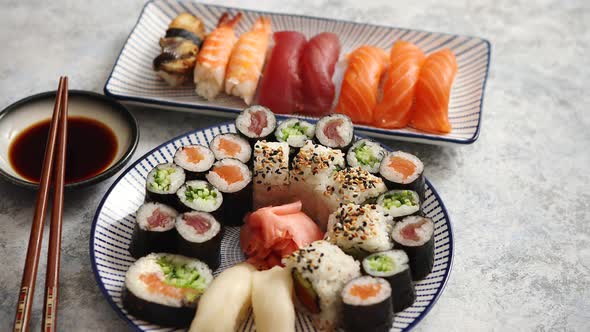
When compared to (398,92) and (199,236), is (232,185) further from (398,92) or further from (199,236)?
(398,92)

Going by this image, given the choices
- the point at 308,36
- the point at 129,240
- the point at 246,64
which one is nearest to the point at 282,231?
the point at 129,240

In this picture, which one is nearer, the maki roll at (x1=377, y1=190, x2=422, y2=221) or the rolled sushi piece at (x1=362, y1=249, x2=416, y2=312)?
the rolled sushi piece at (x1=362, y1=249, x2=416, y2=312)

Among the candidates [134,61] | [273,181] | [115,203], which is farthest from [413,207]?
[134,61]

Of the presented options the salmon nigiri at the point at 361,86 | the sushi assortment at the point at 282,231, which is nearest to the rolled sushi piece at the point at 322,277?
the sushi assortment at the point at 282,231

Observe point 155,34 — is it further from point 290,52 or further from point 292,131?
point 292,131

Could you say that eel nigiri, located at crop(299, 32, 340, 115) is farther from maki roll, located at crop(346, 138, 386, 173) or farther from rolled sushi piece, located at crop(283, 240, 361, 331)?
rolled sushi piece, located at crop(283, 240, 361, 331)

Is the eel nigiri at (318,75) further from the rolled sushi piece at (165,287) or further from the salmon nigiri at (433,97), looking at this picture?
the rolled sushi piece at (165,287)

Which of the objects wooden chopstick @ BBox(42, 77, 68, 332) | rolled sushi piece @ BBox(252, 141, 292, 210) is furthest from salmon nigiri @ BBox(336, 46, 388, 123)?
wooden chopstick @ BBox(42, 77, 68, 332)
